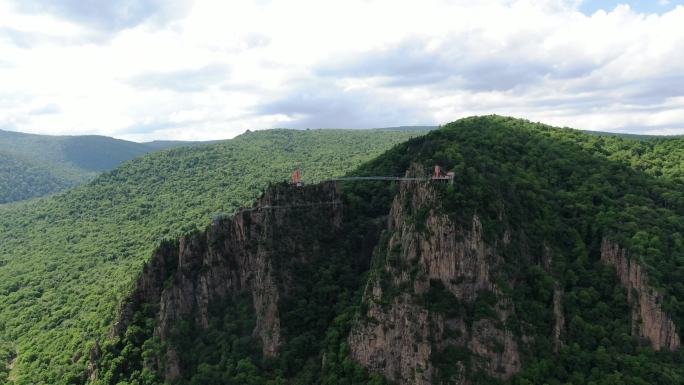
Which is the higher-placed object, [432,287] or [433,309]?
[432,287]

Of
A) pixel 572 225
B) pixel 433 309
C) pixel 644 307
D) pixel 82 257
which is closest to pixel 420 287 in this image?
pixel 433 309

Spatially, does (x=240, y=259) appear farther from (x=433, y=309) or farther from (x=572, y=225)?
(x=572, y=225)

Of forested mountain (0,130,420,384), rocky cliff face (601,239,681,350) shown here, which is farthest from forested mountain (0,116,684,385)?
forested mountain (0,130,420,384)

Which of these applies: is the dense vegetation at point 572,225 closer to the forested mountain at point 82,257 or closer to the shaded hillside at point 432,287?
the shaded hillside at point 432,287

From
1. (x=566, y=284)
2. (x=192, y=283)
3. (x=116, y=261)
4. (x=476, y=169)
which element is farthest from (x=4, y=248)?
(x=566, y=284)

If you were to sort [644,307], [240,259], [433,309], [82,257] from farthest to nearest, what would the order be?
1. [82,257]
2. [240,259]
3. [644,307]
4. [433,309]

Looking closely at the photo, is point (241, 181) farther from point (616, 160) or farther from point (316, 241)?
point (616, 160)

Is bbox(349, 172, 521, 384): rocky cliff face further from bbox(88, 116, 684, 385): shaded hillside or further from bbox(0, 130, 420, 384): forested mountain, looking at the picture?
bbox(0, 130, 420, 384): forested mountain
